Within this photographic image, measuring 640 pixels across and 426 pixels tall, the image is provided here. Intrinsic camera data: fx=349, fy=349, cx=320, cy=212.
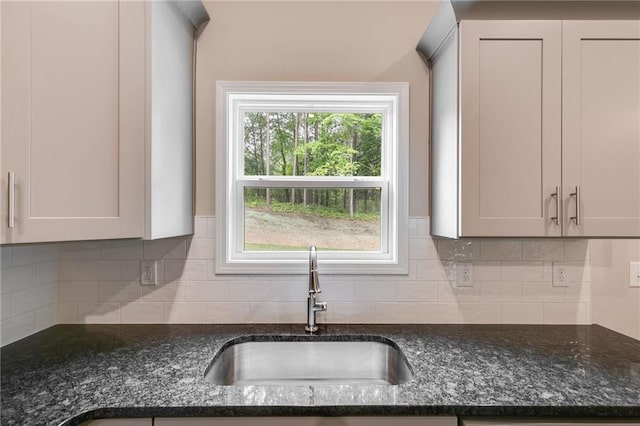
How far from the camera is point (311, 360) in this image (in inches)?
59.8

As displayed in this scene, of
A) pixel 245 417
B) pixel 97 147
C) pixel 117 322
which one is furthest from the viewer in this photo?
pixel 117 322

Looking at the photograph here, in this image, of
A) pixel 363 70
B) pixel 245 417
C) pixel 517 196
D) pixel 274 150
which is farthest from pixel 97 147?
pixel 517 196

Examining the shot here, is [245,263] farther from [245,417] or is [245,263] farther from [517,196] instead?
[517,196]

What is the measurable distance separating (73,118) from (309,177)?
1007mm

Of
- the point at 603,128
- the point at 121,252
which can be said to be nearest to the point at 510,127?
the point at 603,128

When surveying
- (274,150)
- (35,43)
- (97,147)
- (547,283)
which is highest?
(35,43)

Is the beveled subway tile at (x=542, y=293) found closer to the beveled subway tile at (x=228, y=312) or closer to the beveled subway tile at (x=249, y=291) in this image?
the beveled subway tile at (x=249, y=291)

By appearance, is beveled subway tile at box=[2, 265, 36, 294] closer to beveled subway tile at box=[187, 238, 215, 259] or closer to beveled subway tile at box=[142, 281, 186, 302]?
beveled subway tile at box=[142, 281, 186, 302]

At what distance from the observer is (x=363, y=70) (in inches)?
66.2

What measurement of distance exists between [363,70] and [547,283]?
135 centimetres

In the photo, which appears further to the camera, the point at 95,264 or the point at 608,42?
the point at 95,264

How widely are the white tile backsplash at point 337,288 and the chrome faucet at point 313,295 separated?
0.45 ft

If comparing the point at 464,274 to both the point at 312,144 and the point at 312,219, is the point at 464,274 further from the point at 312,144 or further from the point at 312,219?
the point at 312,144

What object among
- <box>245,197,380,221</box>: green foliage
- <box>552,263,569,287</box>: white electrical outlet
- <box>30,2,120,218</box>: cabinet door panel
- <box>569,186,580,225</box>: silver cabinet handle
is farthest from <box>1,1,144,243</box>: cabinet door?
<box>552,263,569,287</box>: white electrical outlet
